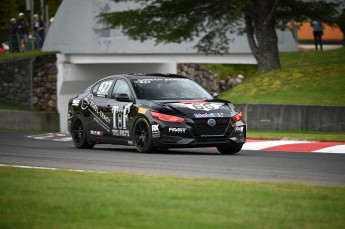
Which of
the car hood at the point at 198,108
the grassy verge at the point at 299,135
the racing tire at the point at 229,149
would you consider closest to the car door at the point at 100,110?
the car hood at the point at 198,108

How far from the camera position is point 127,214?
28.2 ft

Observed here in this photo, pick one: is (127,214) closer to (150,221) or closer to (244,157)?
(150,221)

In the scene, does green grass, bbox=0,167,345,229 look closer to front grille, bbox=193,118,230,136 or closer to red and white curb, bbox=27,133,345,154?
front grille, bbox=193,118,230,136

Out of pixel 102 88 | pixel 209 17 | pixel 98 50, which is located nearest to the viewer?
pixel 102 88

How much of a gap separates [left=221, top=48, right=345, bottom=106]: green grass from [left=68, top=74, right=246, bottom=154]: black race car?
344 inches

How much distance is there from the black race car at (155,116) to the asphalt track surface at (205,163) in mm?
268

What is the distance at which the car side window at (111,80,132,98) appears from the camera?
17641 mm

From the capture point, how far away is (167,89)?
57.2ft

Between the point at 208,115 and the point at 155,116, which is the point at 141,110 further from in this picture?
the point at 208,115

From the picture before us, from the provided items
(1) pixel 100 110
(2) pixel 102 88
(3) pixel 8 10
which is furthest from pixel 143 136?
(3) pixel 8 10

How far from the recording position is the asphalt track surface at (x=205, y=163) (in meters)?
12.5

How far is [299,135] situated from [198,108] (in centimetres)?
573

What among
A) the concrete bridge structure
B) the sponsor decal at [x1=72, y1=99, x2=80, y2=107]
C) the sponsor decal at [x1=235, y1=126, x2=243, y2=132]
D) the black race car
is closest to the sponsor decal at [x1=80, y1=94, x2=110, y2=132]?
the black race car

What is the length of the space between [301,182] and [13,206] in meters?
3.75
